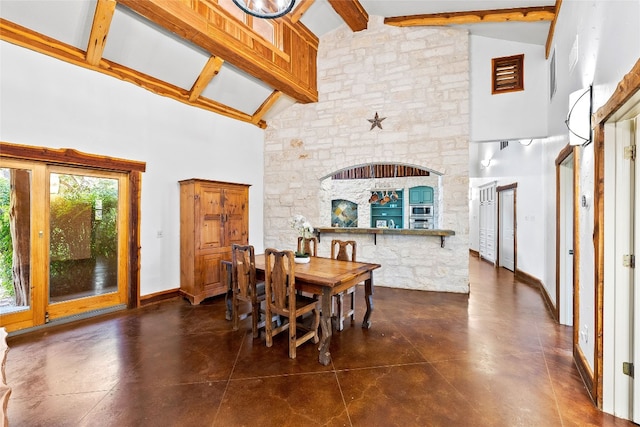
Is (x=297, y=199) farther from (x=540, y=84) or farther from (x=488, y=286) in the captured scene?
(x=540, y=84)

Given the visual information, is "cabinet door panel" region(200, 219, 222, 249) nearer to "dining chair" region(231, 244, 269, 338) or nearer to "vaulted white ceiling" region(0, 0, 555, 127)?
"dining chair" region(231, 244, 269, 338)

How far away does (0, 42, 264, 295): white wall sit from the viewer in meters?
3.22

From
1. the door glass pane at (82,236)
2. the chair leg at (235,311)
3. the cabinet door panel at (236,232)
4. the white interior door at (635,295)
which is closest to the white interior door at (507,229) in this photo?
the white interior door at (635,295)

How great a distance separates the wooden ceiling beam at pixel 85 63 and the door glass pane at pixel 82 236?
4.52 ft

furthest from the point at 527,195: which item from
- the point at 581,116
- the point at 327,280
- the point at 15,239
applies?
the point at 15,239

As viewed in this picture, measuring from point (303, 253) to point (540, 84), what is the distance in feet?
14.4

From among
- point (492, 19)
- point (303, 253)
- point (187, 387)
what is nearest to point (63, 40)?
point (303, 253)

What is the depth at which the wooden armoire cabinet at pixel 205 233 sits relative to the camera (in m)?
4.33

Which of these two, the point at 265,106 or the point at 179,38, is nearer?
the point at 179,38

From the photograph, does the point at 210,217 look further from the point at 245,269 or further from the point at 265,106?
the point at 265,106

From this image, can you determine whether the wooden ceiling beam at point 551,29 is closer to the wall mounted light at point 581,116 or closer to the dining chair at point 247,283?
the wall mounted light at point 581,116

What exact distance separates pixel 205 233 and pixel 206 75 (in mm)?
2373

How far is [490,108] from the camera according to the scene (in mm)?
4746

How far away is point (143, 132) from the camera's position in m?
4.27
